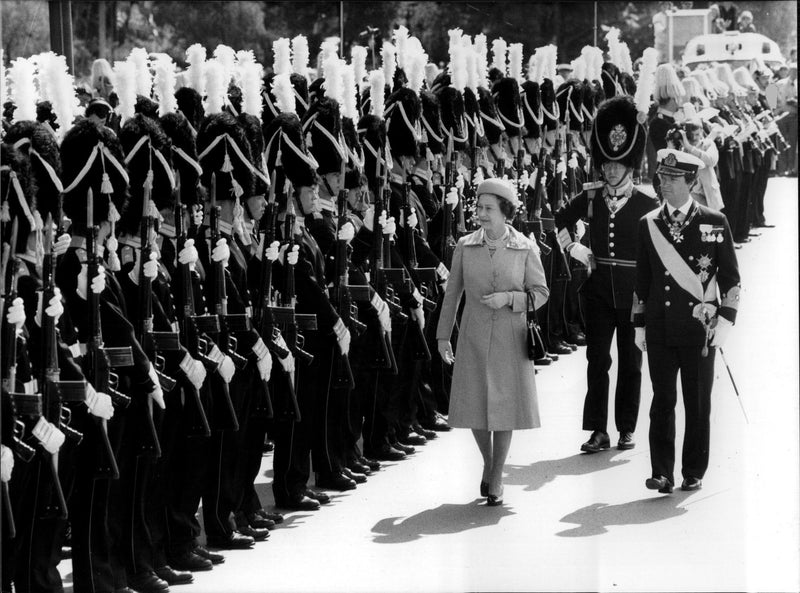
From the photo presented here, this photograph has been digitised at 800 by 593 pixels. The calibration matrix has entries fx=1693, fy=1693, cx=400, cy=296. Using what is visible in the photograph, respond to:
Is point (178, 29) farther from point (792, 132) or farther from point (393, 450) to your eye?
point (792, 132)

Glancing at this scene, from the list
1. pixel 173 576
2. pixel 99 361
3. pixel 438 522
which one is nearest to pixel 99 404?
pixel 99 361

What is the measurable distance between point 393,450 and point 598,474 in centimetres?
119

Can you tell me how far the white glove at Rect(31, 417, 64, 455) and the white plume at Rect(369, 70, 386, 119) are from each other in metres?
4.49

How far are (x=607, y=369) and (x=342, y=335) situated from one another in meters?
2.08

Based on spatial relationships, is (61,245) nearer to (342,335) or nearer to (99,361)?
(99,361)

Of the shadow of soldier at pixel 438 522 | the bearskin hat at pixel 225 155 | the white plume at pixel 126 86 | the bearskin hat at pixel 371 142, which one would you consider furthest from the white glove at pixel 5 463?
the bearskin hat at pixel 371 142

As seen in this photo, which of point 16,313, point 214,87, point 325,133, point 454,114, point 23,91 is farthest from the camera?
point 454,114

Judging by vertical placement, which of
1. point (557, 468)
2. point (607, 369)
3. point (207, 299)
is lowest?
point (557, 468)

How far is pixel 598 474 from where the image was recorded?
9.51 meters

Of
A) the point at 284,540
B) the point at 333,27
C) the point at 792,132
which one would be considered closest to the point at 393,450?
the point at 284,540

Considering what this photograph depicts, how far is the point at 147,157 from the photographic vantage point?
24.8ft

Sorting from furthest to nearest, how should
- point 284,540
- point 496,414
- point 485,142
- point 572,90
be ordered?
point 572,90
point 485,142
point 496,414
point 284,540

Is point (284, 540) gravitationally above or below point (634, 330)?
below

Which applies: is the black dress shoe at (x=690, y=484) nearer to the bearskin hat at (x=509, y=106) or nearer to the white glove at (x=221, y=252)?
the white glove at (x=221, y=252)
